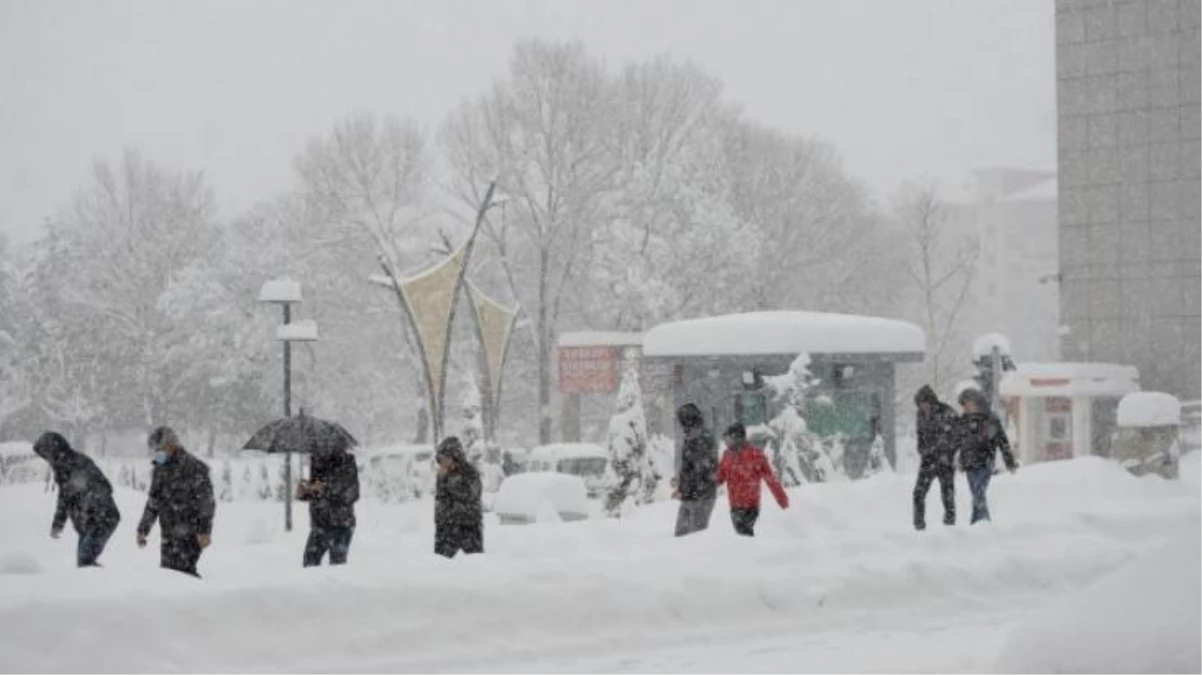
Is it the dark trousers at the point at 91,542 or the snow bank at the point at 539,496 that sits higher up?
the dark trousers at the point at 91,542

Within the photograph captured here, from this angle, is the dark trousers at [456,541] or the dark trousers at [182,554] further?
the dark trousers at [456,541]

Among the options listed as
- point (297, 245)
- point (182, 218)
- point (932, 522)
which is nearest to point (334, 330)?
point (297, 245)

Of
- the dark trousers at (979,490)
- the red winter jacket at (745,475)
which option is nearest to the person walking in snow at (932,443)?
the dark trousers at (979,490)

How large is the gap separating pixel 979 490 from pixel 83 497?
858 cm

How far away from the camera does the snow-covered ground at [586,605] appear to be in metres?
10.0

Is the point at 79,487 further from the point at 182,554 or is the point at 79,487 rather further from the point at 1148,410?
the point at 1148,410

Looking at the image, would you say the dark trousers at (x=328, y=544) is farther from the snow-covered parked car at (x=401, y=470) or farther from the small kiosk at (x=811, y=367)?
the snow-covered parked car at (x=401, y=470)

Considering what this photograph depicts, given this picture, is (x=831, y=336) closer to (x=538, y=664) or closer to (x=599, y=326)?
(x=538, y=664)

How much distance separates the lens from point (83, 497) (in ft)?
43.4

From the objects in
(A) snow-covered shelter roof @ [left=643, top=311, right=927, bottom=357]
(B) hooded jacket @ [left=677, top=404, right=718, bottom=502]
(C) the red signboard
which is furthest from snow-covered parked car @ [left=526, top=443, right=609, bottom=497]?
(B) hooded jacket @ [left=677, top=404, right=718, bottom=502]

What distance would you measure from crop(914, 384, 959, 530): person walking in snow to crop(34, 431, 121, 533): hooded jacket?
7.56 metres

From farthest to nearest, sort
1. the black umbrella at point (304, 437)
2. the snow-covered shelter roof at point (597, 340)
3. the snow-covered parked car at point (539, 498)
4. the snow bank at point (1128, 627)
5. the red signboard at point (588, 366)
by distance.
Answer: the snow-covered shelter roof at point (597, 340)
the red signboard at point (588, 366)
the snow-covered parked car at point (539, 498)
the black umbrella at point (304, 437)
the snow bank at point (1128, 627)

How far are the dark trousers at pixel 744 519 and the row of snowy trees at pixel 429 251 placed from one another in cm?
3571

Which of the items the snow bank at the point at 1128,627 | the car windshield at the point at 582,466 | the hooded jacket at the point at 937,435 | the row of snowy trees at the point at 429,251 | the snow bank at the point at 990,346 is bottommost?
the car windshield at the point at 582,466
